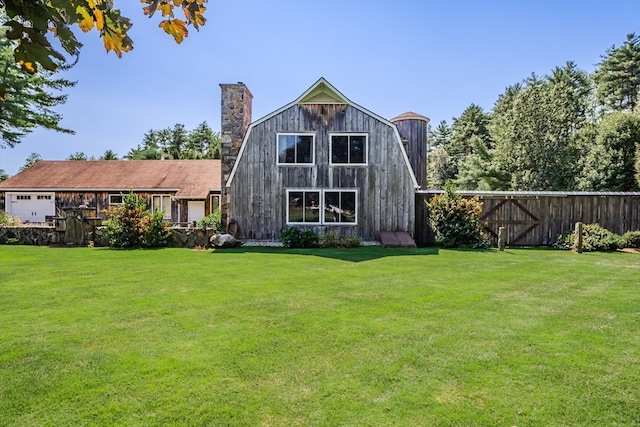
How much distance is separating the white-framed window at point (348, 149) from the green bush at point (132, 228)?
7446mm

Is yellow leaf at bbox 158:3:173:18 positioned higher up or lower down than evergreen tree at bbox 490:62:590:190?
lower down

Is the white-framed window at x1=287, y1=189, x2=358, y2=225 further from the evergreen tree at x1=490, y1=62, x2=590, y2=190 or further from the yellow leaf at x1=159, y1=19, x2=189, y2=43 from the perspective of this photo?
the evergreen tree at x1=490, y1=62, x2=590, y2=190

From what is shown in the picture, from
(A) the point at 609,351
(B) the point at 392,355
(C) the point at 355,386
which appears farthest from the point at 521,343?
(C) the point at 355,386

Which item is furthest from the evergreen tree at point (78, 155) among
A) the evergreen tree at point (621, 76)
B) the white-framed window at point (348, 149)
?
the evergreen tree at point (621, 76)

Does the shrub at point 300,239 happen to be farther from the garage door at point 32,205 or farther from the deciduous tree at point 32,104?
the garage door at point 32,205

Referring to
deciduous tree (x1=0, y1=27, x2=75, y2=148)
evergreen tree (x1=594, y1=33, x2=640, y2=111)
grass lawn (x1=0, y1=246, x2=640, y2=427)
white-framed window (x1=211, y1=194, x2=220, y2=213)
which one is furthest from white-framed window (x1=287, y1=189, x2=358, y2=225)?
evergreen tree (x1=594, y1=33, x2=640, y2=111)

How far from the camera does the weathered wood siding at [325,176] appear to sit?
50.8 ft

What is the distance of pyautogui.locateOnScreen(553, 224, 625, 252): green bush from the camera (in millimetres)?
13500

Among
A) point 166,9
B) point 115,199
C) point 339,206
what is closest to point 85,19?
point 166,9

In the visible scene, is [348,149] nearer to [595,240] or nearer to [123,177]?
[595,240]

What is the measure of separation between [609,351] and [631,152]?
78.2ft

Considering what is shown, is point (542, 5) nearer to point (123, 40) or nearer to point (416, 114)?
point (416, 114)

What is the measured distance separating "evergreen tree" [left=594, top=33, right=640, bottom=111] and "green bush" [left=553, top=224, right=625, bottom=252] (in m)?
27.4

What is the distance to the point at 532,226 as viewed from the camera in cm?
1527
